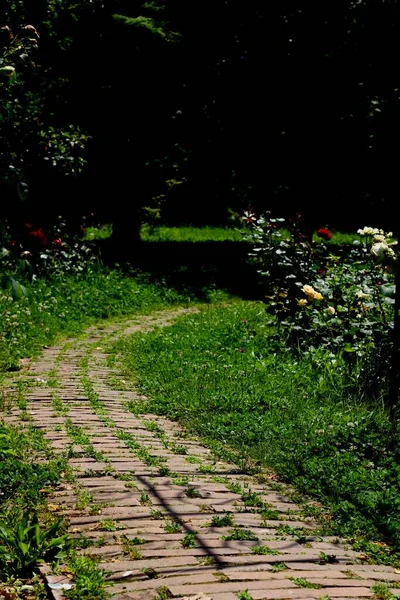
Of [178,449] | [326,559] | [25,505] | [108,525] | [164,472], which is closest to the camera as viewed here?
[326,559]

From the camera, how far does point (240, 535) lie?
3.66 metres

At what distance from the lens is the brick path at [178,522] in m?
3.14

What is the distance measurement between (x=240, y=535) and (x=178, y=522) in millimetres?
327

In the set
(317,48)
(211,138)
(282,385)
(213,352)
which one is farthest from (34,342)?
(317,48)

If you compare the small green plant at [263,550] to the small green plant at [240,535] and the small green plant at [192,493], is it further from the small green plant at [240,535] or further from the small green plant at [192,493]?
the small green plant at [192,493]

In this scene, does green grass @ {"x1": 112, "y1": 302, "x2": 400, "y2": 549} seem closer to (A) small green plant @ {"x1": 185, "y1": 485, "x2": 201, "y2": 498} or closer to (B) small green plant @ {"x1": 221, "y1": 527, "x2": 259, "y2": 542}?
(B) small green plant @ {"x1": 221, "y1": 527, "x2": 259, "y2": 542}

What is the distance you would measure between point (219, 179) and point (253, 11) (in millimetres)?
5126

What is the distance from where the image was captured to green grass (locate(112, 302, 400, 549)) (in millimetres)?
4418

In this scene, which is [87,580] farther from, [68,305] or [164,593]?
[68,305]

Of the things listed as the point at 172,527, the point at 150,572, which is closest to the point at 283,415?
the point at 172,527

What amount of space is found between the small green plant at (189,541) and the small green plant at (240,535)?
6.2 inches

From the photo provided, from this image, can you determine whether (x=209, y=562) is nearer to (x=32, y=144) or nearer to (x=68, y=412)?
(x=68, y=412)

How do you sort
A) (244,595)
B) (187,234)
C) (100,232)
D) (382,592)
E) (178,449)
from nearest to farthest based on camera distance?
(244,595)
(382,592)
(178,449)
(100,232)
(187,234)

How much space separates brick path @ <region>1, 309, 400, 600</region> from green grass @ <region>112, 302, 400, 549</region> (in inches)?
9.9
